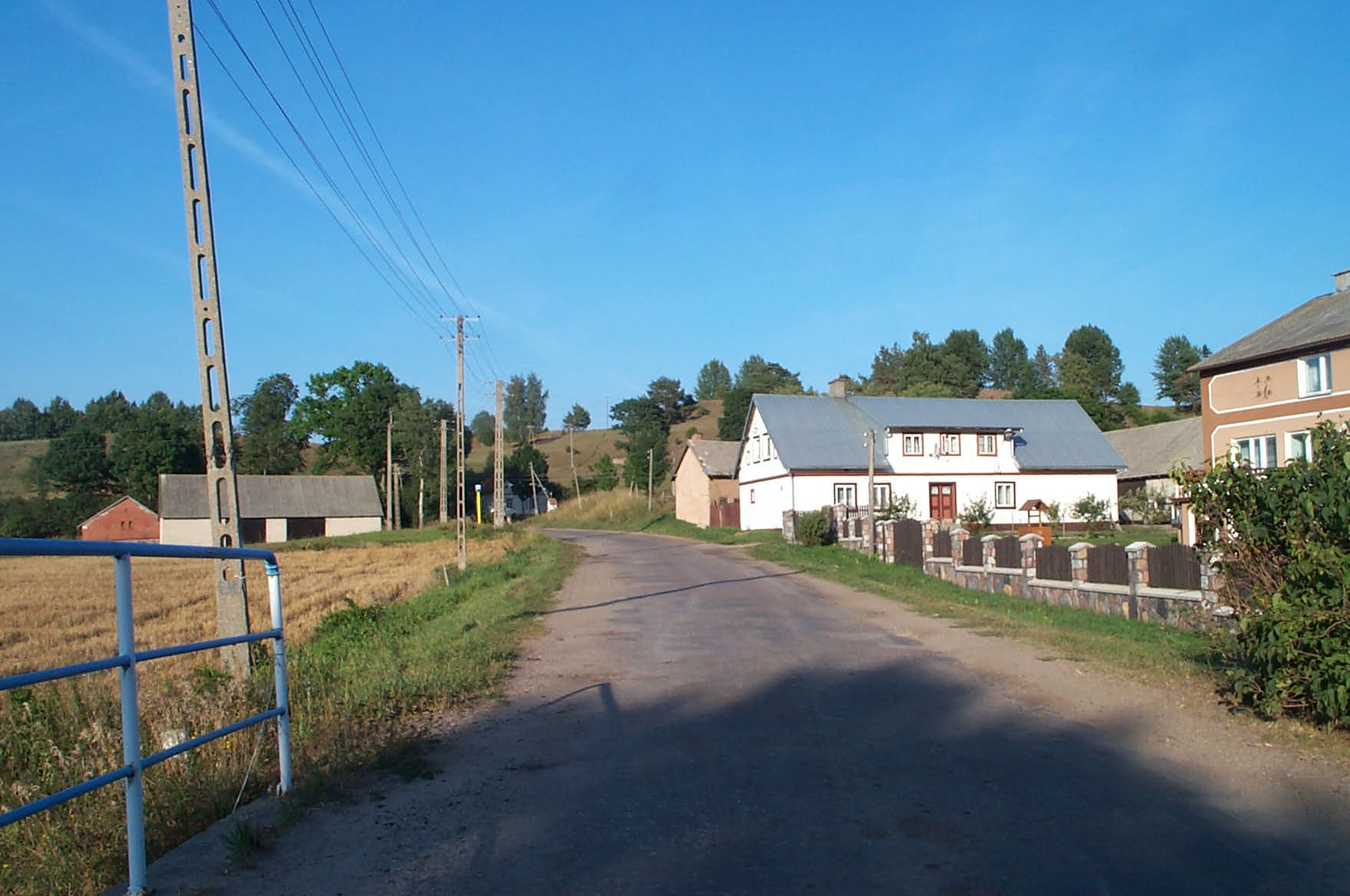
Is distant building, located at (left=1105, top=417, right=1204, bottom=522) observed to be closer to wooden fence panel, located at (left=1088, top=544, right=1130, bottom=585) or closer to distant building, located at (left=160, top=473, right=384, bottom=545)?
wooden fence panel, located at (left=1088, top=544, right=1130, bottom=585)

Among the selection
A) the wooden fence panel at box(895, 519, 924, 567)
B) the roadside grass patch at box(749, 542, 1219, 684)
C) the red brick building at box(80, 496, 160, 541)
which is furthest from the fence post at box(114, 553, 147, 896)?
the red brick building at box(80, 496, 160, 541)

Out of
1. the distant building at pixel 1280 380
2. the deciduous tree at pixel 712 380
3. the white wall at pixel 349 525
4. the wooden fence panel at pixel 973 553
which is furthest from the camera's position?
the deciduous tree at pixel 712 380

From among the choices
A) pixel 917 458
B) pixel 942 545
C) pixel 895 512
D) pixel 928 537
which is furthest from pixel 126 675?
pixel 917 458

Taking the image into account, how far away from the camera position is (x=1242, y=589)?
26.7 feet

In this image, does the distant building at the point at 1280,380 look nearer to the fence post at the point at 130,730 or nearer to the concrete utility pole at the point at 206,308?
the concrete utility pole at the point at 206,308

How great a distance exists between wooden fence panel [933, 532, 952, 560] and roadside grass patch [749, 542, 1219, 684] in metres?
0.64

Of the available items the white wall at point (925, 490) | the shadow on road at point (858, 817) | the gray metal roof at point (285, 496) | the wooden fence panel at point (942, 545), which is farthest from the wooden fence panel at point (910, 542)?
the gray metal roof at point (285, 496)

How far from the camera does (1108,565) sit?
16.4 metres

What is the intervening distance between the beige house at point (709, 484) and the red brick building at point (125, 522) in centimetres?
3926

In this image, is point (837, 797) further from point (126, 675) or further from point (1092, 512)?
point (1092, 512)

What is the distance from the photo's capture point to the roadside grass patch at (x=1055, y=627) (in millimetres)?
10500

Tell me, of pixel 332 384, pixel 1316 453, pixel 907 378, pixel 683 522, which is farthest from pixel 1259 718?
pixel 907 378

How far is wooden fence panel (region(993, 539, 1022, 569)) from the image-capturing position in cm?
1948

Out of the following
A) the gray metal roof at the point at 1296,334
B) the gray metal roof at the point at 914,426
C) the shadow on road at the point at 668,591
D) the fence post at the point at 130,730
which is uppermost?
the gray metal roof at the point at 1296,334
